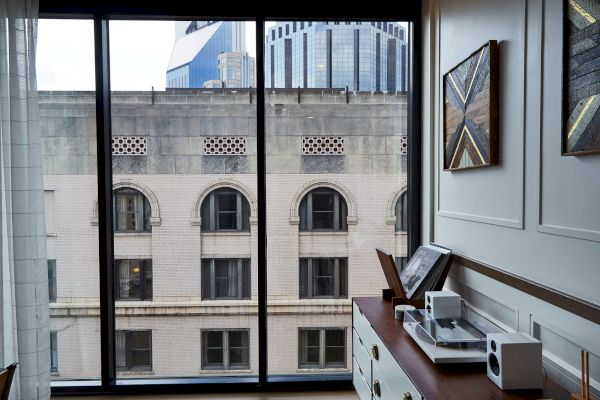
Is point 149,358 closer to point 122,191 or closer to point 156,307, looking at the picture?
point 156,307

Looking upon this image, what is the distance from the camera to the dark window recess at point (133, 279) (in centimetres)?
217

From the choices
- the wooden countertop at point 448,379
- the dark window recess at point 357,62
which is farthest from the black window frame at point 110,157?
the wooden countertop at point 448,379

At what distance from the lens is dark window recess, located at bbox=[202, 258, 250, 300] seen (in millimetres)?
2176

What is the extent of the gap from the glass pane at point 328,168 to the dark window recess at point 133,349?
631 mm

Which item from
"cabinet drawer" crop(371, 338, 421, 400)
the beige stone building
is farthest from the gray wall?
the beige stone building

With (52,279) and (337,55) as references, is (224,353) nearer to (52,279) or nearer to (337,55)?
(52,279)

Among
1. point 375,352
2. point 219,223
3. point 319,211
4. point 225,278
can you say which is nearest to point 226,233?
point 219,223

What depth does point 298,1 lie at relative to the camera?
212cm

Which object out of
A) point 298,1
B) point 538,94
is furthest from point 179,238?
point 538,94

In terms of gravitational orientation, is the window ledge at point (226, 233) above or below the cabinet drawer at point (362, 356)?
above

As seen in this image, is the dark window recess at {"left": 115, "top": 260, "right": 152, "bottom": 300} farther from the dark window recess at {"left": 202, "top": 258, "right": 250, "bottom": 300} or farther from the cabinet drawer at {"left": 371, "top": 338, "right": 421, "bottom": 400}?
the cabinet drawer at {"left": 371, "top": 338, "right": 421, "bottom": 400}

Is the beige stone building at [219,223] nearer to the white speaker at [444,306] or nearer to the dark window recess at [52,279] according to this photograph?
the dark window recess at [52,279]

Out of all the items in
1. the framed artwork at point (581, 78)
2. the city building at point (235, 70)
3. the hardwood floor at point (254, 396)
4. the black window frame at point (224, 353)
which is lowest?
the hardwood floor at point (254, 396)

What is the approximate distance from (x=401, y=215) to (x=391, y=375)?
1081 mm
